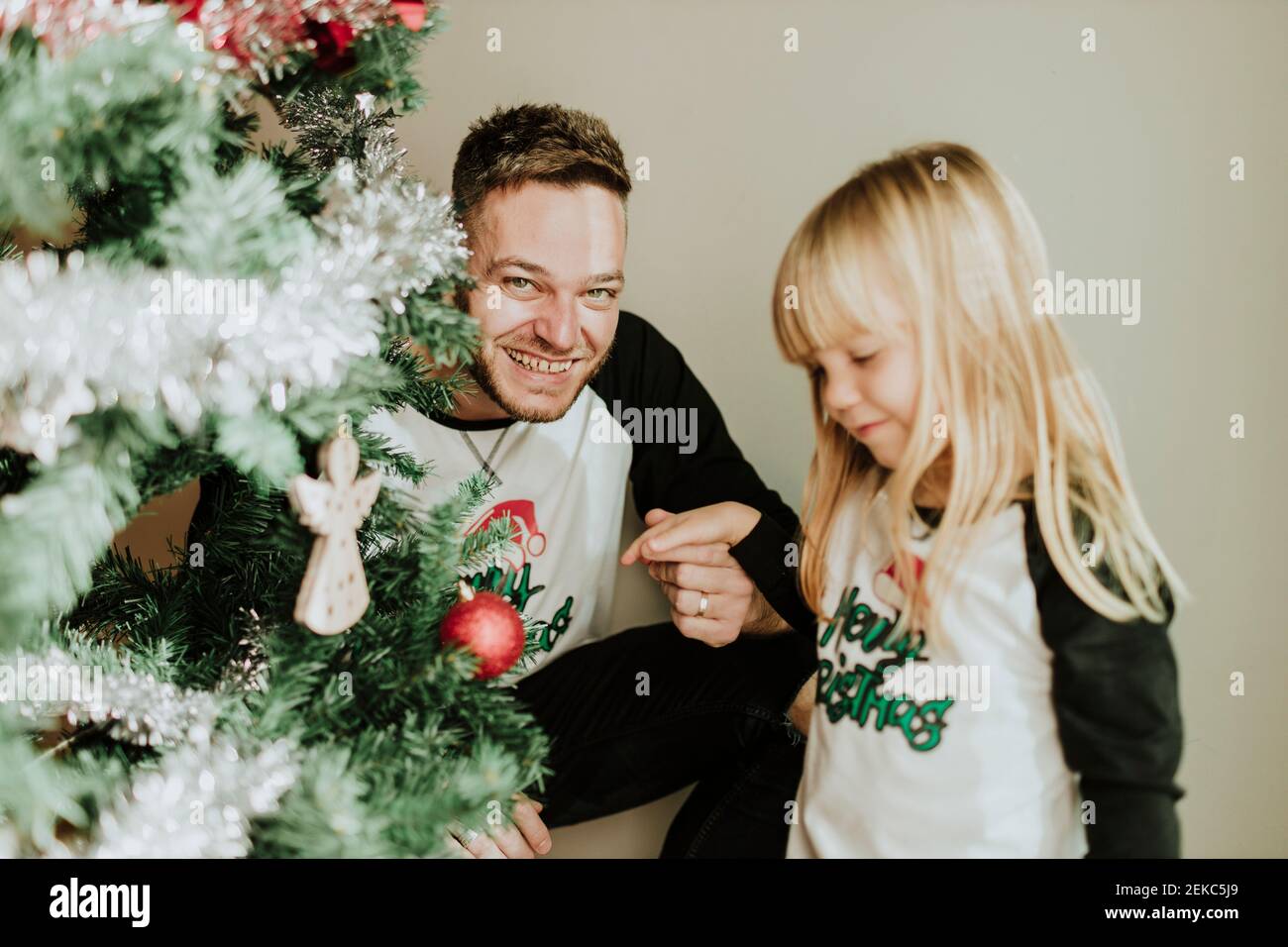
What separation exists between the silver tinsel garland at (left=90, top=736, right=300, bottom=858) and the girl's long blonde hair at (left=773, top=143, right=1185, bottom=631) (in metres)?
0.49

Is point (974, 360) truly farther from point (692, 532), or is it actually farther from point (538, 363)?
point (538, 363)

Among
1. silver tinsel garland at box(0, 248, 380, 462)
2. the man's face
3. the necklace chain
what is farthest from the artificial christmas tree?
the necklace chain

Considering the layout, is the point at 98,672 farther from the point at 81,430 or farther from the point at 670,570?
the point at 670,570

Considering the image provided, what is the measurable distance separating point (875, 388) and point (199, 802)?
563mm

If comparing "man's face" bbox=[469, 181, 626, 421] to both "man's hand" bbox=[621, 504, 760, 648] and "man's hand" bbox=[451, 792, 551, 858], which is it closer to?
"man's hand" bbox=[621, 504, 760, 648]

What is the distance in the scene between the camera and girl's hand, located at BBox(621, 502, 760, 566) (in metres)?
Answer: 0.83

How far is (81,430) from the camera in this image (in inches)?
21.3

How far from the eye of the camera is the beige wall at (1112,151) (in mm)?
860

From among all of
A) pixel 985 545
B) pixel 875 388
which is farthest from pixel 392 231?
pixel 985 545

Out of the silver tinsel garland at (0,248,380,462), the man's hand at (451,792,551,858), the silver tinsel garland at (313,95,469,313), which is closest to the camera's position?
the silver tinsel garland at (0,248,380,462)

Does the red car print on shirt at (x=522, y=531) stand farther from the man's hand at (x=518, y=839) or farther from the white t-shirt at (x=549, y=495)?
the man's hand at (x=518, y=839)

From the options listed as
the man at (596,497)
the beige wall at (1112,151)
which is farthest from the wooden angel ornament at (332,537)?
the beige wall at (1112,151)

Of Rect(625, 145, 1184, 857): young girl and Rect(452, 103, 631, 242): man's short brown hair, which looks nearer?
Rect(625, 145, 1184, 857): young girl
